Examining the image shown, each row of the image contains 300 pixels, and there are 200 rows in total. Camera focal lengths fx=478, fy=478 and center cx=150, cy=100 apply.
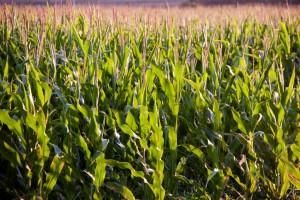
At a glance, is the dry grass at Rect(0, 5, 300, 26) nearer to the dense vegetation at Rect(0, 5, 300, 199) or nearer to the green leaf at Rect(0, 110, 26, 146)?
the dense vegetation at Rect(0, 5, 300, 199)

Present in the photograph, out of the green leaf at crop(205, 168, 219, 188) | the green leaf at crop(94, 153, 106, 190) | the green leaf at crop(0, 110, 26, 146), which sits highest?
the green leaf at crop(0, 110, 26, 146)

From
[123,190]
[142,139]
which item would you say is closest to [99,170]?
[123,190]

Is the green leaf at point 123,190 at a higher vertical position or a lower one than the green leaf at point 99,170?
lower

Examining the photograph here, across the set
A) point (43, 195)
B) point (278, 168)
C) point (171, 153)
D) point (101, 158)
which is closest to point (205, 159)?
point (171, 153)

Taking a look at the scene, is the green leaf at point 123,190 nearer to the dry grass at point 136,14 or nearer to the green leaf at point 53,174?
the green leaf at point 53,174

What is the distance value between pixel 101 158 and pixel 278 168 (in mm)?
1000

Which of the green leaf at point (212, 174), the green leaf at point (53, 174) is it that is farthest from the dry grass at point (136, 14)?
the green leaf at point (212, 174)

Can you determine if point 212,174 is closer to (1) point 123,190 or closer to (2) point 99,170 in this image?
(1) point 123,190

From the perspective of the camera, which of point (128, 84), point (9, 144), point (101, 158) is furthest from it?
point (128, 84)

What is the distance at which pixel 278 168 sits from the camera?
2.66m

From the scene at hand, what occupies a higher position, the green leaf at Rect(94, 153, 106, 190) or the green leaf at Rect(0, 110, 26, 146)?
the green leaf at Rect(0, 110, 26, 146)

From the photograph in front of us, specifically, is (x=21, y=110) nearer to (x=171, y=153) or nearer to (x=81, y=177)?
(x=81, y=177)

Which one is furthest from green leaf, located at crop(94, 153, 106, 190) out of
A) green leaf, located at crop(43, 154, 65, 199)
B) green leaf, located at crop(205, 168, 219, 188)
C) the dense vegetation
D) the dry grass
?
the dry grass

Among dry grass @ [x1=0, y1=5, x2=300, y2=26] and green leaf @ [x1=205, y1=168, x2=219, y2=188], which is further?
dry grass @ [x1=0, y1=5, x2=300, y2=26]
